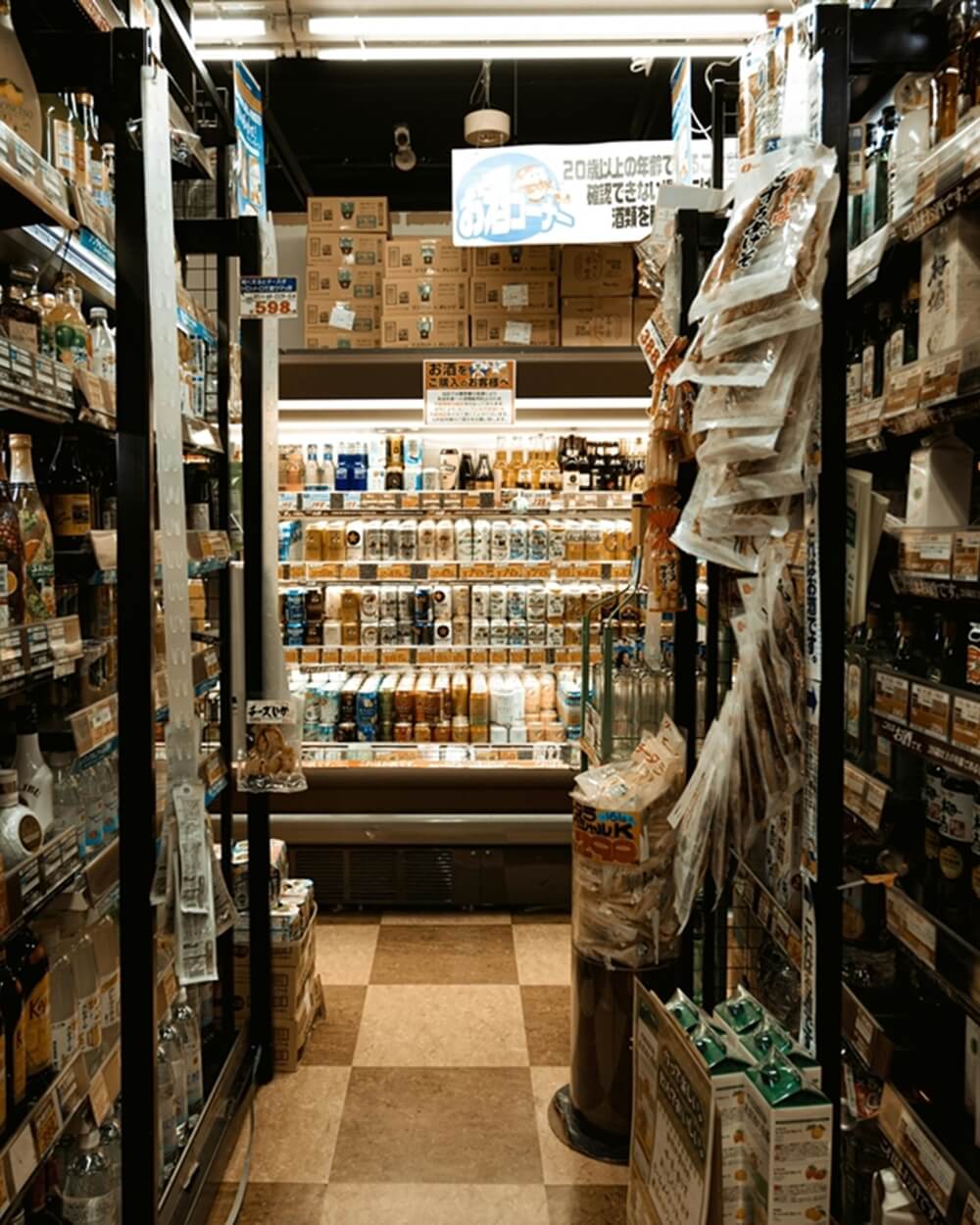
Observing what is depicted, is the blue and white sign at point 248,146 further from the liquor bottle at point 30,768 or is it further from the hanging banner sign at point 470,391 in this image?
the hanging banner sign at point 470,391

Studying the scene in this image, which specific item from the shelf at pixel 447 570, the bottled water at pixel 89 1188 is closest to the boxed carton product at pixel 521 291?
the shelf at pixel 447 570

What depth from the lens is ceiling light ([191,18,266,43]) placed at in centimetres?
346

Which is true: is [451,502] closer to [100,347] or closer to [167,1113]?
[100,347]

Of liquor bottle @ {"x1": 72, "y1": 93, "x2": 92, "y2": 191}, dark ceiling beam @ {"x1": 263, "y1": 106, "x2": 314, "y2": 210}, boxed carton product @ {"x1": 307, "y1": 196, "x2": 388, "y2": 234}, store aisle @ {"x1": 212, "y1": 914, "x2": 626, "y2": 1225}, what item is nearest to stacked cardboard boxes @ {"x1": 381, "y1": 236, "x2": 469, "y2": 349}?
boxed carton product @ {"x1": 307, "y1": 196, "x2": 388, "y2": 234}

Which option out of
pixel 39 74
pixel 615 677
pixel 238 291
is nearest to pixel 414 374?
pixel 238 291

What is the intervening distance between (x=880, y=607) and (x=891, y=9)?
3.82ft

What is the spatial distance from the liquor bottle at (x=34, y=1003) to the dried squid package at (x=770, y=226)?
66.3 inches

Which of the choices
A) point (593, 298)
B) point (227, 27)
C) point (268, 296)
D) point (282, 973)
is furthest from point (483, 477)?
point (282, 973)

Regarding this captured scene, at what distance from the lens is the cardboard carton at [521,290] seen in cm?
512

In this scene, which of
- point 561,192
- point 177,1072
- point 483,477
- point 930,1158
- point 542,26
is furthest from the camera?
point 483,477

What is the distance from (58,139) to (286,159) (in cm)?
603

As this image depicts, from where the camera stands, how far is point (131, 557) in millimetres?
1688

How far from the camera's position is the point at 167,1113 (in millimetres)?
2328

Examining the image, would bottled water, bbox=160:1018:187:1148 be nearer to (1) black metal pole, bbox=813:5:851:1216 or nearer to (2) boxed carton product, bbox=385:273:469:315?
(1) black metal pole, bbox=813:5:851:1216
